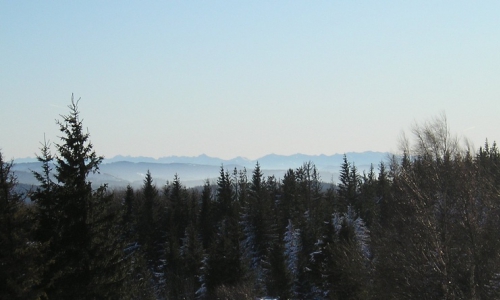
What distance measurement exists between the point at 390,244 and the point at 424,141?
711cm

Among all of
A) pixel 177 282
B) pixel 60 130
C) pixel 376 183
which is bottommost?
pixel 177 282

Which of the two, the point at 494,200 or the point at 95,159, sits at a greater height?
the point at 95,159

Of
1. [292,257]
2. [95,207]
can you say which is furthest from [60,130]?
[292,257]

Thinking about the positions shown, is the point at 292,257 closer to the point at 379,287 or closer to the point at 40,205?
the point at 379,287

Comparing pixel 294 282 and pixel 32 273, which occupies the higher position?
pixel 32 273

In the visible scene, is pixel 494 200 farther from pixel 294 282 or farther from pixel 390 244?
pixel 294 282

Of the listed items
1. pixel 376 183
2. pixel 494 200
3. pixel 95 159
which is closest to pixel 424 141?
pixel 494 200

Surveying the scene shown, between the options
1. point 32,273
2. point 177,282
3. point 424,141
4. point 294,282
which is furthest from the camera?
point 177,282

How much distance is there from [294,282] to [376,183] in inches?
2049

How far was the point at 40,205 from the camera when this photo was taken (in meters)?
20.1

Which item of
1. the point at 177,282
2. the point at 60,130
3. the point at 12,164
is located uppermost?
the point at 60,130

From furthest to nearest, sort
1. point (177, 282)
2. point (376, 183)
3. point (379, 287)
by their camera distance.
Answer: point (376, 183) < point (177, 282) < point (379, 287)

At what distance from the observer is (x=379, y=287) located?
21.9 meters

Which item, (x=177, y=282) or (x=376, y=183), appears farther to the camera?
(x=376, y=183)
